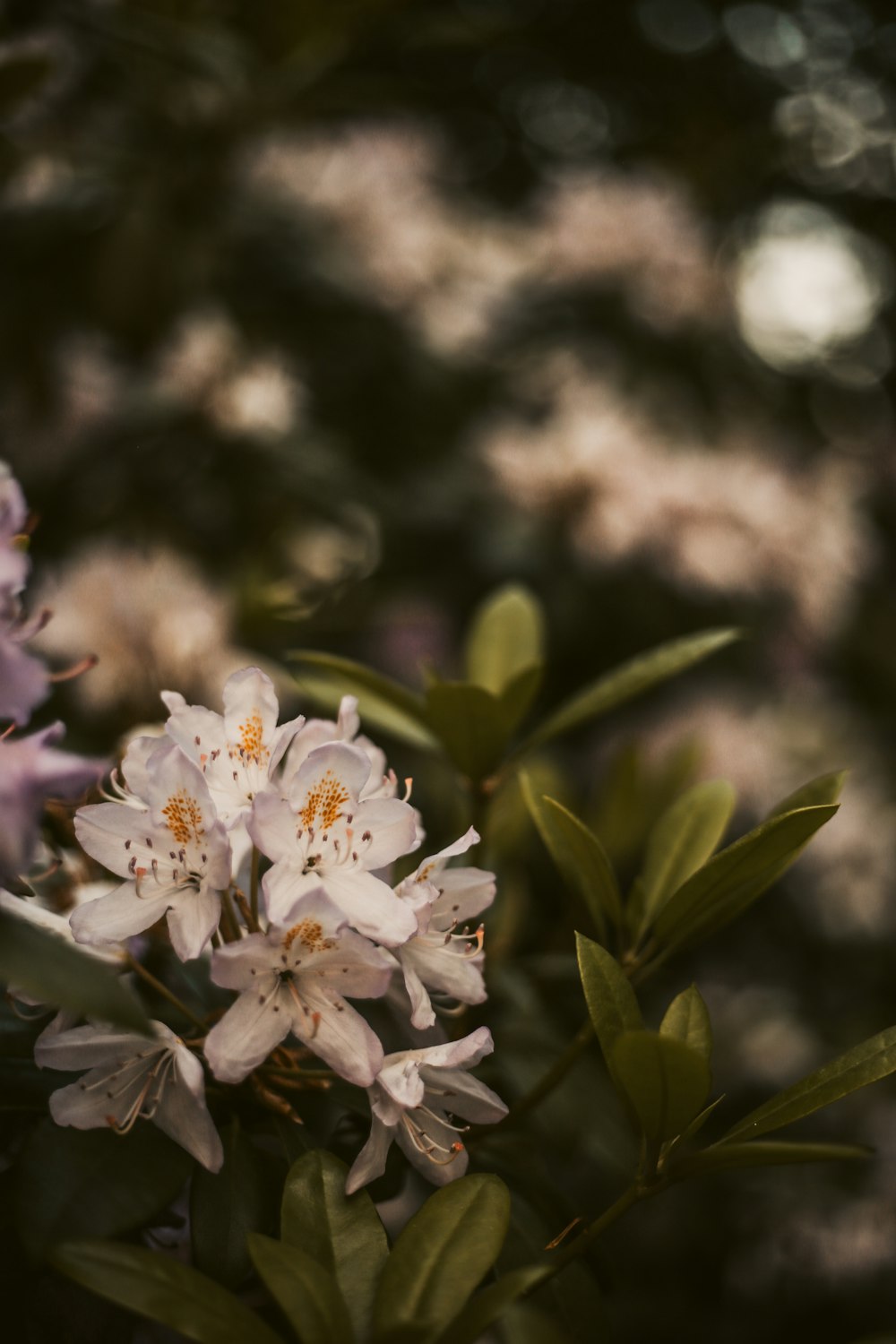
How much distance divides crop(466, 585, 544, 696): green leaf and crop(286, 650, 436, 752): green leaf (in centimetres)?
14

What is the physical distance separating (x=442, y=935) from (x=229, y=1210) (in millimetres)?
192

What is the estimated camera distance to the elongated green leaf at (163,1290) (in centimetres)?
51

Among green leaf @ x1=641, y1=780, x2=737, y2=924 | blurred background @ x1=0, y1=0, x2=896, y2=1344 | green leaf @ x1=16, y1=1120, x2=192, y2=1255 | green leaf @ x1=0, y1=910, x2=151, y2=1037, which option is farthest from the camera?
blurred background @ x1=0, y1=0, x2=896, y2=1344

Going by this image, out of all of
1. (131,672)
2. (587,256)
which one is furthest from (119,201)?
(587,256)

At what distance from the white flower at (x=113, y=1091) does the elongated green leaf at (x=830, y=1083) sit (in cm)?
31

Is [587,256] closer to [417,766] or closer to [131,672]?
[417,766]

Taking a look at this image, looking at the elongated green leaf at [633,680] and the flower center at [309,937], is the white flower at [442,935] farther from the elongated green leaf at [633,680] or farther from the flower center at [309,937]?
the elongated green leaf at [633,680]

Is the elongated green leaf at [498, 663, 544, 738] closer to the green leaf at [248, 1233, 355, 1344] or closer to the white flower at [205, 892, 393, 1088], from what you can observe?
the white flower at [205, 892, 393, 1088]

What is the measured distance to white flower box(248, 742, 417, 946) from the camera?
58cm

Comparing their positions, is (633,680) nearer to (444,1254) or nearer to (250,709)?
(250,709)

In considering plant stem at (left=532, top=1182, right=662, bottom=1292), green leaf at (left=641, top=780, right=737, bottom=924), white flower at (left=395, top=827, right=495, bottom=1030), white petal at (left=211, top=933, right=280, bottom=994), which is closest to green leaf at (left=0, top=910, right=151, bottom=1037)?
white petal at (left=211, top=933, right=280, bottom=994)

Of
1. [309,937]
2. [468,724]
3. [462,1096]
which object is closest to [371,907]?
[309,937]

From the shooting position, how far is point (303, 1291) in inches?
20.8

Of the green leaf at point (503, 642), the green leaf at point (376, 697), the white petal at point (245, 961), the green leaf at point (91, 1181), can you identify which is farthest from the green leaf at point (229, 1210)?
the green leaf at point (503, 642)
